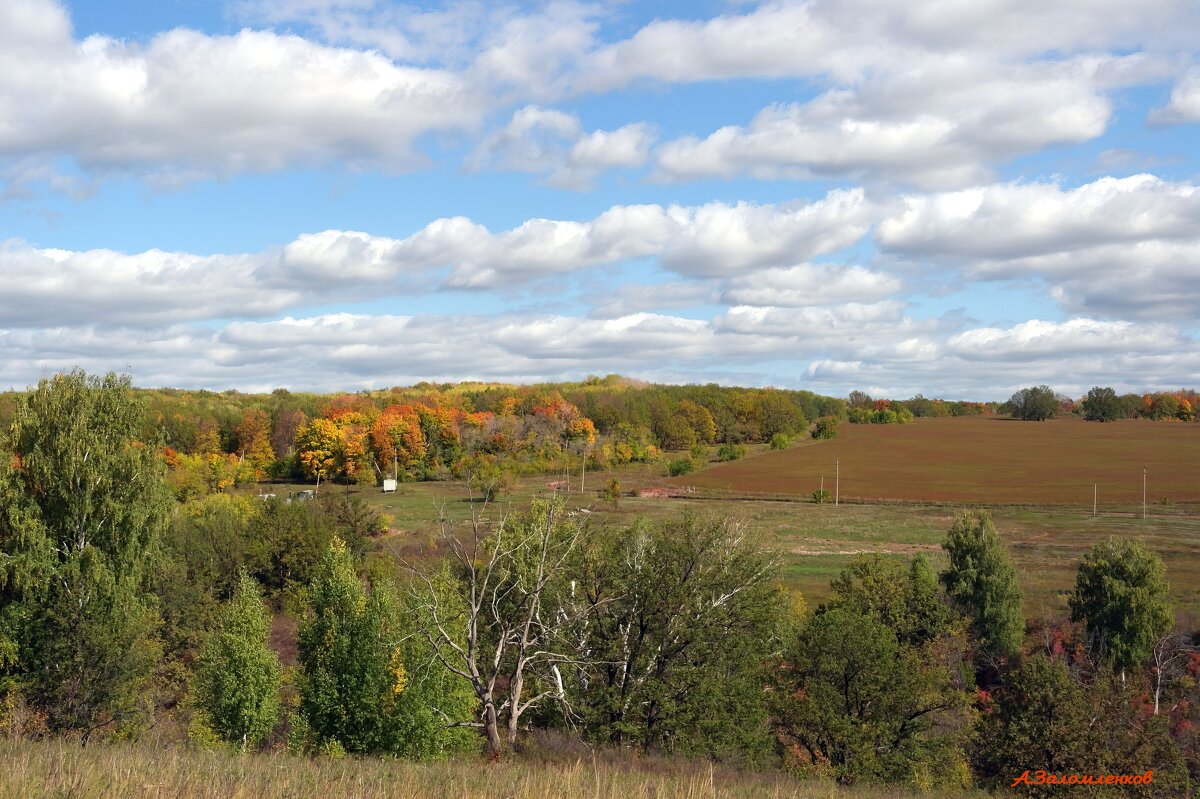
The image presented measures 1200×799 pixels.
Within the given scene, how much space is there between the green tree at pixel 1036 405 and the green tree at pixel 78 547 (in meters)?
A: 187

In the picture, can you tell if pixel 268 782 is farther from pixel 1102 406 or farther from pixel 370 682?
pixel 1102 406

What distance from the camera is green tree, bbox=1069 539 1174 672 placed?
50.6 meters

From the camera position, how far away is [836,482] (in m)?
119

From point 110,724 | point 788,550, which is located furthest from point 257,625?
point 788,550

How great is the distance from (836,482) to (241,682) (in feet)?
307

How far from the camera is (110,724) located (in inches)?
1320

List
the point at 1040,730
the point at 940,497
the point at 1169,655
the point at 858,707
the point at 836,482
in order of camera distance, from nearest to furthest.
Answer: the point at 1040,730 → the point at 858,707 → the point at 1169,655 → the point at 940,497 → the point at 836,482

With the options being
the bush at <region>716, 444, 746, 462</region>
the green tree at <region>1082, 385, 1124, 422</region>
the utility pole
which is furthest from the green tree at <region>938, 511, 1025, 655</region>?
the green tree at <region>1082, 385, 1124, 422</region>

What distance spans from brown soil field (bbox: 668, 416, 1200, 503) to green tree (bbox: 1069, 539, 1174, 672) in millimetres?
56023

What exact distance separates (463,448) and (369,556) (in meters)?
77.5

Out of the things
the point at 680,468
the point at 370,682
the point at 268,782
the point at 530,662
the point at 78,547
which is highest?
the point at 268,782

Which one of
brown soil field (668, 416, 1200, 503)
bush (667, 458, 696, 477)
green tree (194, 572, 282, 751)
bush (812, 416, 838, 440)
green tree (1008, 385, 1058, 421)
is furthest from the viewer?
green tree (1008, 385, 1058, 421)

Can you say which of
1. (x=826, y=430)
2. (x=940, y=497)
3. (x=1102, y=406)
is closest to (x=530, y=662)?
(x=940, y=497)

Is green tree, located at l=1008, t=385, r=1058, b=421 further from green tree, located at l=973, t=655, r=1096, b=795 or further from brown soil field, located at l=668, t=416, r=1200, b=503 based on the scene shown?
green tree, located at l=973, t=655, r=1096, b=795
